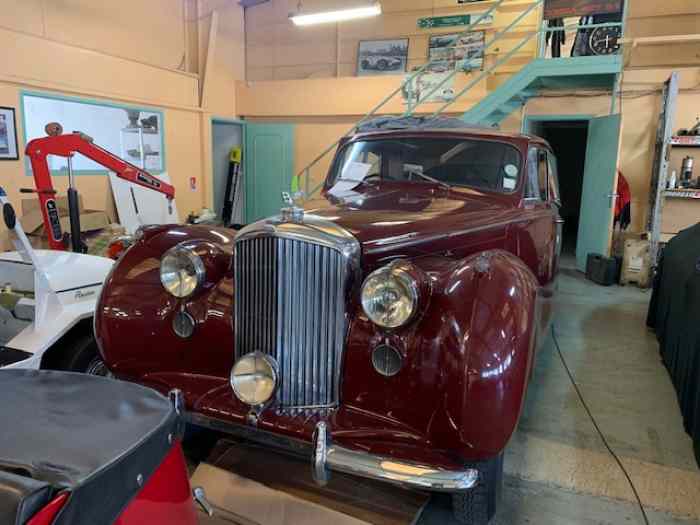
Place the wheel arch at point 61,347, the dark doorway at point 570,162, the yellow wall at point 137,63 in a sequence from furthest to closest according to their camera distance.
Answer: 1. the dark doorway at point 570,162
2. the yellow wall at point 137,63
3. the wheel arch at point 61,347

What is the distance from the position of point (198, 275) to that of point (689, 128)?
751cm

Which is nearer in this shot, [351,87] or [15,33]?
[15,33]

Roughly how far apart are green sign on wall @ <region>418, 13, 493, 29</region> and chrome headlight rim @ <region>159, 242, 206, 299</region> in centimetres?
771

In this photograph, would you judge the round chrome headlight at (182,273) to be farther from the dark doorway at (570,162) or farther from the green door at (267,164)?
the dark doorway at (570,162)

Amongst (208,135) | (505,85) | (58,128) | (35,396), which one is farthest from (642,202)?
(35,396)

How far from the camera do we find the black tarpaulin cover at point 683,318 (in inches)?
107

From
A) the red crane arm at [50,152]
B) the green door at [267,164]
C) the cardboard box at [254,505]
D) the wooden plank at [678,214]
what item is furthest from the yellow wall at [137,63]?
the wooden plank at [678,214]

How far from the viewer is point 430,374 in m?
1.69

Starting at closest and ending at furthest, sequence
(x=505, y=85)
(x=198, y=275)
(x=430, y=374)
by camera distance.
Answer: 1. (x=430, y=374)
2. (x=198, y=275)
3. (x=505, y=85)

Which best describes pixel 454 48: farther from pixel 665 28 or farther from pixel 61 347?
pixel 61 347

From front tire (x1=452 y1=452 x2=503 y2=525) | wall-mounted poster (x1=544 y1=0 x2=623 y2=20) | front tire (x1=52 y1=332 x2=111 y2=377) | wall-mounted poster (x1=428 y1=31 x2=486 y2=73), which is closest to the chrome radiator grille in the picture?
front tire (x1=452 y1=452 x2=503 y2=525)

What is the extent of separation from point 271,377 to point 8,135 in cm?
547

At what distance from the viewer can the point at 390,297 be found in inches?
68.9

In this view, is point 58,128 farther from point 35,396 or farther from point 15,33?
point 35,396
